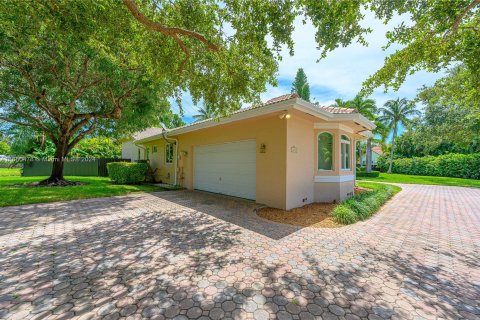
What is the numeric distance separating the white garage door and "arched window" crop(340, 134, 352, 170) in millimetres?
3890

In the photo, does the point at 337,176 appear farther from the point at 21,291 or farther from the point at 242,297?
the point at 21,291

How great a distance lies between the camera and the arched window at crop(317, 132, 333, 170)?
27.3ft

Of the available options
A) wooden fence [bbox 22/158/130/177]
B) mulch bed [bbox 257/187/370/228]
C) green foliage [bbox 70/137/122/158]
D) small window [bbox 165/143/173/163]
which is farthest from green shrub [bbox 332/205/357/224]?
green foliage [bbox 70/137/122/158]

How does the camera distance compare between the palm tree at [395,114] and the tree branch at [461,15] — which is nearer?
the tree branch at [461,15]

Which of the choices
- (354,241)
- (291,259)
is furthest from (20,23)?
(354,241)

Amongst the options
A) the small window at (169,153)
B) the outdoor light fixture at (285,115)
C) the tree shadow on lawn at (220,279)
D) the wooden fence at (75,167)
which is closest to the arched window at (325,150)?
the outdoor light fixture at (285,115)

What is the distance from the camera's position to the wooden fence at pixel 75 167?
18062mm

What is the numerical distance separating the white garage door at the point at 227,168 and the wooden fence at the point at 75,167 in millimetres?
13788

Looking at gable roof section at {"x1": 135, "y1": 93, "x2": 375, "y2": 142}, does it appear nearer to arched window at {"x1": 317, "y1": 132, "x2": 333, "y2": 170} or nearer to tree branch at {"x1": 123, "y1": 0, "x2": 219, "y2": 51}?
arched window at {"x1": 317, "y1": 132, "x2": 333, "y2": 170}

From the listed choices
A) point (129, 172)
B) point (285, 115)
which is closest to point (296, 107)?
point (285, 115)

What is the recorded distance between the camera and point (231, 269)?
323cm

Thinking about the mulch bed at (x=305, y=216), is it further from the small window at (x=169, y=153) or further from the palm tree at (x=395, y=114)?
the palm tree at (x=395, y=114)

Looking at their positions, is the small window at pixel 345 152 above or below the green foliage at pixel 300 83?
below

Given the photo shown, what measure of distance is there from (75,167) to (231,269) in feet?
73.5
